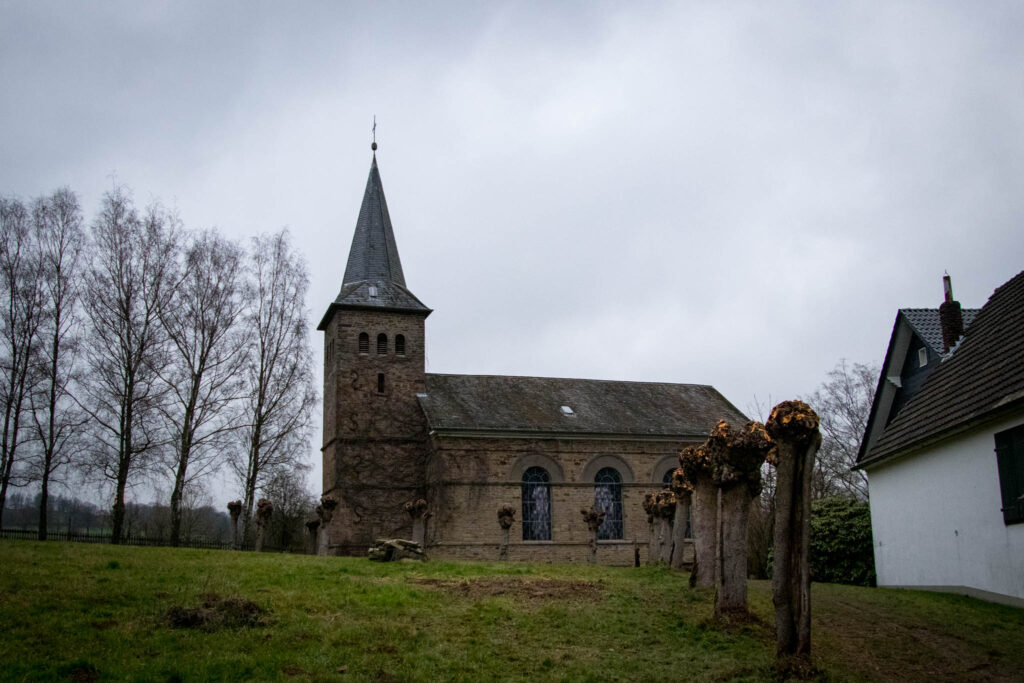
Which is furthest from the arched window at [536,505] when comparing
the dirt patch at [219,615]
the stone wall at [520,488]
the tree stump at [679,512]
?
the dirt patch at [219,615]

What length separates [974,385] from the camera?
16719 mm

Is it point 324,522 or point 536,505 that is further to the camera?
point 536,505

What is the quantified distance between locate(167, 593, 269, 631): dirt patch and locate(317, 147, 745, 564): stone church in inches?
665

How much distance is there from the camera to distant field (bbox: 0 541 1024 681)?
10641 mm

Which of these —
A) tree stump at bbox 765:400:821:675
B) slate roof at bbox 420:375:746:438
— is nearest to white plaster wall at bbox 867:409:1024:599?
tree stump at bbox 765:400:821:675

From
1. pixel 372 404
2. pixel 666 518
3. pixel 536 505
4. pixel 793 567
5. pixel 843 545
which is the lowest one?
pixel 843 545

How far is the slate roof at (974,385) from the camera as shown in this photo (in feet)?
50.7

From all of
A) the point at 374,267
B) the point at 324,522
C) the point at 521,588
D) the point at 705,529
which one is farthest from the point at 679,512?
the point at 374,267

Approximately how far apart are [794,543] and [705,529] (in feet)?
16.5

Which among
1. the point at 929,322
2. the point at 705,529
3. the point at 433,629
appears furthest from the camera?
the point at 929,322

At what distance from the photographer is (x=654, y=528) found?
2348 cm

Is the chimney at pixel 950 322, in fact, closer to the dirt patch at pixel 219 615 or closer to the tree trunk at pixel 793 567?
the tree trunk at pixel 793 567

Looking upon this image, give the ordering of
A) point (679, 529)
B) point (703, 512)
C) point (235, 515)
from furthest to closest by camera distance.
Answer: point (235, 515)
point (679, 529)
point (703, 512)

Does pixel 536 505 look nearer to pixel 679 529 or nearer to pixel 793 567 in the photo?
pixel 679 529
